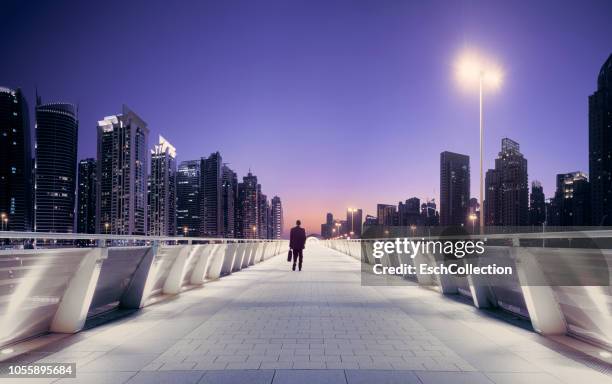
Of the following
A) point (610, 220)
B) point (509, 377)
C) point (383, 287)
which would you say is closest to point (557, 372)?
point (509, 377)

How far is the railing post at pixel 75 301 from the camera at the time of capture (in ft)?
21.0

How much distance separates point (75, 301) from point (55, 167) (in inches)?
7744

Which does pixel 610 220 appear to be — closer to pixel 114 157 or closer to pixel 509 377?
pixel 509 377

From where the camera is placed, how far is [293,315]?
8055 millimetres

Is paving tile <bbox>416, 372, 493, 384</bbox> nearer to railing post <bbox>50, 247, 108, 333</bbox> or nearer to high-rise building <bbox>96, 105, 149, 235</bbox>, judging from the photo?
railing post <bbox>50, 247, 108, 333</bbox>

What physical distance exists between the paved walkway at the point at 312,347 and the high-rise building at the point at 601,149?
118147 millimetres

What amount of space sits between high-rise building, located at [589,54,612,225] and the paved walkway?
388 ft

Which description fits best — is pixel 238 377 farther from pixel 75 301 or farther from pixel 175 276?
pixel 175 276

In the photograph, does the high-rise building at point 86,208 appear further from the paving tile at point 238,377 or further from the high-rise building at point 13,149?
the paving tile at point 238,377

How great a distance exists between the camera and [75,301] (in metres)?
6.45

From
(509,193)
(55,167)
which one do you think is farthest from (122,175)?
(509,193)

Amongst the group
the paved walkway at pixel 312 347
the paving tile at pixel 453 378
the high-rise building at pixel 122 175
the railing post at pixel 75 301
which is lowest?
the paved walkway at pixel 312 347

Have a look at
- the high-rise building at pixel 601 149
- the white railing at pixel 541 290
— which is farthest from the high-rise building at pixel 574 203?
the white railing at pixel 541 290

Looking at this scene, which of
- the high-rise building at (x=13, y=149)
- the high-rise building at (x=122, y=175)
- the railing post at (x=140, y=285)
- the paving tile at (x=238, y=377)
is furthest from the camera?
the high-rise building at (x=122, y=175)
